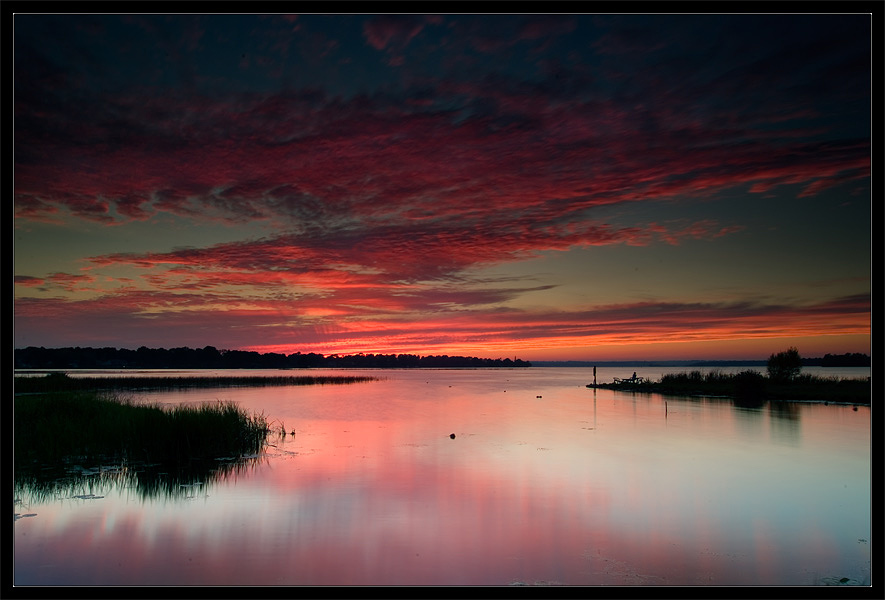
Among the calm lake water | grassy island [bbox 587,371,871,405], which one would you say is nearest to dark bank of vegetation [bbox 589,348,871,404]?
grassy island [bbox 587,371,871,405]

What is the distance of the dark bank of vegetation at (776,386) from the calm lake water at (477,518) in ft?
75.9

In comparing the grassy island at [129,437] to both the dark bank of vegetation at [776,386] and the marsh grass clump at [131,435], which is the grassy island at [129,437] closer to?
the marsh grass clump at [131,435]

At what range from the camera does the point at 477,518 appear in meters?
18.2

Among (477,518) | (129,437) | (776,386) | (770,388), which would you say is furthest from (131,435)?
(776,386)

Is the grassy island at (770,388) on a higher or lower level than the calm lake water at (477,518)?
higher

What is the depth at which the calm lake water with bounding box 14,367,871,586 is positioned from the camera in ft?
44.9

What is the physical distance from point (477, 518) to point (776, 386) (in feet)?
183

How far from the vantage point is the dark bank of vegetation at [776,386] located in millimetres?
55081

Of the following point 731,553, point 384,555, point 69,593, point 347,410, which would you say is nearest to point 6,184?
point 69,593

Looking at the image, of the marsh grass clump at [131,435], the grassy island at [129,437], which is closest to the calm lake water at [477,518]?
the grassy island at [129,437]

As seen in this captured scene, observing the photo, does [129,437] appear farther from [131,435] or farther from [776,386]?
[776,386]

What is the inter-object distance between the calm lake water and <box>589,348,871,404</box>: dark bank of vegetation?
75.9 ft

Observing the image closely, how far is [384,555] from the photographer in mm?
14875

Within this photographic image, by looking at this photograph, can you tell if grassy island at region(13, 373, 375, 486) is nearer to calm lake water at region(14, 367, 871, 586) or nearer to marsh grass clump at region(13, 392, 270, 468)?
marsh grass clump at region(13, 392, 270, 468)
